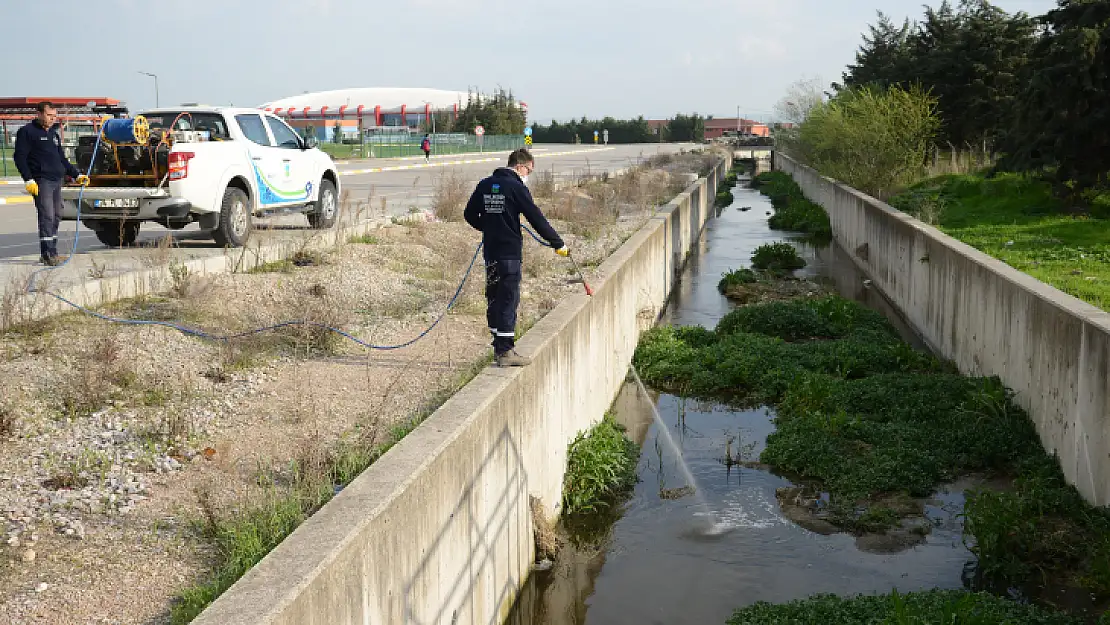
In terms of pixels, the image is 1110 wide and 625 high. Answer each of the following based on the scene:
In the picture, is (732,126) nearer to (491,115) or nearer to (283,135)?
(491,115)

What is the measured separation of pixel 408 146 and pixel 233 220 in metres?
50.9

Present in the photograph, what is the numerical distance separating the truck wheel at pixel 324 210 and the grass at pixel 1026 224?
1006 cm

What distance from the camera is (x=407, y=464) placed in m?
4.96

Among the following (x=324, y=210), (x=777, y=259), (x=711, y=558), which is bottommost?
(x=711, y=558)

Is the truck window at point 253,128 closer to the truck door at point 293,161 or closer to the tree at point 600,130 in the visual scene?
the truck door at point 293,161

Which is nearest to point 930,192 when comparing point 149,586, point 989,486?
point 989,486

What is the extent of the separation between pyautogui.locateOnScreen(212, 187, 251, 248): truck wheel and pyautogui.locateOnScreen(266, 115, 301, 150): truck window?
1.71m

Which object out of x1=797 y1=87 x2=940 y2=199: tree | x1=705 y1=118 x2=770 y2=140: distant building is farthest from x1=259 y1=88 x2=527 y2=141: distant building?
x1=797 y1=87 x2=940 y2=199: tree

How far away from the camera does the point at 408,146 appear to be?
64.4m

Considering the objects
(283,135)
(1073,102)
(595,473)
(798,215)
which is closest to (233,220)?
(283,135)

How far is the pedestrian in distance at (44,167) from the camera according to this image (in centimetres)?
1230

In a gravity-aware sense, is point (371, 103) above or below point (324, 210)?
above

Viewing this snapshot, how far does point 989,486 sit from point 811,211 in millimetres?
25091

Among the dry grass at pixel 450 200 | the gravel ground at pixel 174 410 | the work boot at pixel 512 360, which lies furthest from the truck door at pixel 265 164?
the work boot at pixel 512 360
